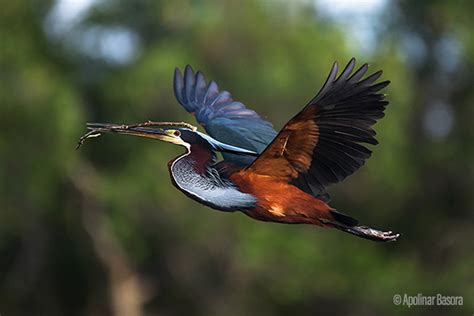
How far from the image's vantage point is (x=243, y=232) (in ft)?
84.8

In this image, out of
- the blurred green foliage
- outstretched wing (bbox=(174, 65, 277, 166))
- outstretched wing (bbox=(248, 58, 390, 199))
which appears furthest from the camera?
the blurred green foliage

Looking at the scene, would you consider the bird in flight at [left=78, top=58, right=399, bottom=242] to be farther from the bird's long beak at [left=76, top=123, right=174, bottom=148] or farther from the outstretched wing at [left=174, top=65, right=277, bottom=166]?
the outstretched wing at [left=174, top=65, right=277, bottom=166]

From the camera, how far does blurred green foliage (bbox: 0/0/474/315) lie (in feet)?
79.8

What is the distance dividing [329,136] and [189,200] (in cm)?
1893

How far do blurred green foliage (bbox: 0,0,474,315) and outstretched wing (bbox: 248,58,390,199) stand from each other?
1797 cm

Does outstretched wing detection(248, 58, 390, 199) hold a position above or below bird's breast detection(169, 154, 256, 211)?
above

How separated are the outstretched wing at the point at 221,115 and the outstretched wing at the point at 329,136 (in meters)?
0.86

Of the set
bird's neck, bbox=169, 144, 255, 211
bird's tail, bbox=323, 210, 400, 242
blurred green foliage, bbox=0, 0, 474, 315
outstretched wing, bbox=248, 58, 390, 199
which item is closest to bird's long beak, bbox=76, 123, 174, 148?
bird's neck, bbox=169, 144, 255, 211

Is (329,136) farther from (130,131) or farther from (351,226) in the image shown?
(130,131)

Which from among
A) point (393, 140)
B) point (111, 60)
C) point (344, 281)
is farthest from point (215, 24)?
point (344, 281)

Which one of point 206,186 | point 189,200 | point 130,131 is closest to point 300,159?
point 206,186

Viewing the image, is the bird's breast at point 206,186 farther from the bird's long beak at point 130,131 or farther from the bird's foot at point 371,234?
the bird's foot at point 371,234

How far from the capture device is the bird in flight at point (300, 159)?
17.2 ft

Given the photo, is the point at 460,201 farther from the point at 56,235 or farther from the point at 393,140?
the point at 56,235
